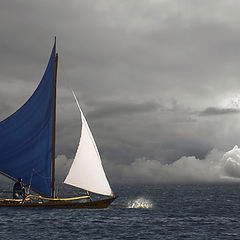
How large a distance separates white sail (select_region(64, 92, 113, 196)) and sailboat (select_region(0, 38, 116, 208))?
0.10 meters

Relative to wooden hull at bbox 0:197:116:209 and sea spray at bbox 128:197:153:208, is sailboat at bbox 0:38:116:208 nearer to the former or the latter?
wooden hull at bbox 0:197:116:209

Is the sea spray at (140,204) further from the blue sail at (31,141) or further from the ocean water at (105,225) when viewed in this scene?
the blue sail at (31,141)

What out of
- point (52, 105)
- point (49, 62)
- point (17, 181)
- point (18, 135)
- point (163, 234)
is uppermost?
point (49, 62)

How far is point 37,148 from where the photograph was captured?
47.3 meters

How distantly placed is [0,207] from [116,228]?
48.5 feet

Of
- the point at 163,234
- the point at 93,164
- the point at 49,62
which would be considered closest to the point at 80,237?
the point at 163,234

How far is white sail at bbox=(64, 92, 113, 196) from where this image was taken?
145ft

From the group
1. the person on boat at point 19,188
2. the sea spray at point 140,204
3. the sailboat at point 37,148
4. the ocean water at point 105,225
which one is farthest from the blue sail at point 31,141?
the sea spray at point 140,204

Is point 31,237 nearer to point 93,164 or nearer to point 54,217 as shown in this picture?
point 54,217

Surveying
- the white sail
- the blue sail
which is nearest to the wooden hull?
the blue sail

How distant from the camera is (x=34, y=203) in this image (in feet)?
152

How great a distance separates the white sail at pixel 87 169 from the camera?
145 ft

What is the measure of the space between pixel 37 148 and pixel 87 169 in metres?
6.32

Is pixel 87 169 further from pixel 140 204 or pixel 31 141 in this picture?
pixel 140 204
